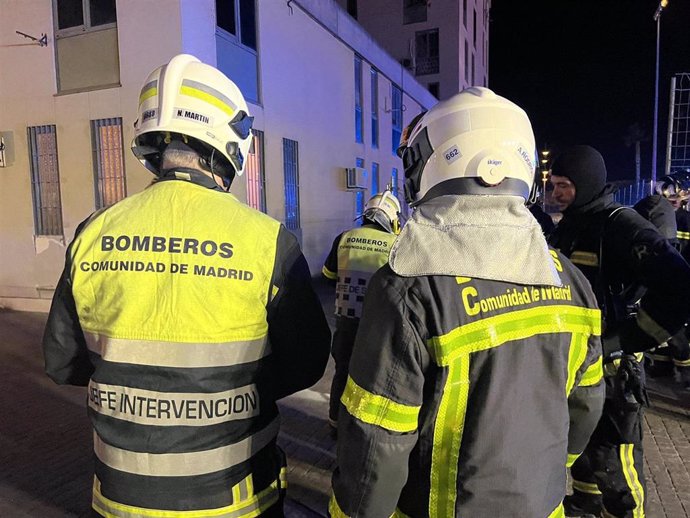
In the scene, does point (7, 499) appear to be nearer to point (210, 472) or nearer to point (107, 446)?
point (107, 446)

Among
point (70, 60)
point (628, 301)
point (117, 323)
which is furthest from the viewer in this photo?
point (70, 60)

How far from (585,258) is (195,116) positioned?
7.77 ft

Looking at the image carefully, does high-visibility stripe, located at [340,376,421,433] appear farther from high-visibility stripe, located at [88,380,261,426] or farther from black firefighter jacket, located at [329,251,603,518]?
high-visibility stripe, located at [88,380,261,426]

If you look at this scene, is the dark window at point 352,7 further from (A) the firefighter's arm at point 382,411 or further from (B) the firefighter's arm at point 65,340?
(A) the firefighter's arm at point 382,411

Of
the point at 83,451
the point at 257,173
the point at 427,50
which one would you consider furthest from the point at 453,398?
the point at 427,50

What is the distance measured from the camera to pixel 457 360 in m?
1.30

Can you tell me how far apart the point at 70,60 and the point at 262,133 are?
12.3ft

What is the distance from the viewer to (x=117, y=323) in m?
1.48

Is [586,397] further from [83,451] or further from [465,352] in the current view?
[83,451]

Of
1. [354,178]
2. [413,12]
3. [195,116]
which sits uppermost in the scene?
[413,12]

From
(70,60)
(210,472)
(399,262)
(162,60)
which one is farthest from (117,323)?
(70,60)

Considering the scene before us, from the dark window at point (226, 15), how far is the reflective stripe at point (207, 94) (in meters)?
8.45

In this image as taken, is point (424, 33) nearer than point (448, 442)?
No

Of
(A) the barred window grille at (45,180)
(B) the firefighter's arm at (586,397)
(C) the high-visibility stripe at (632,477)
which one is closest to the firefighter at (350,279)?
(C) the high-visibility stripe at (632,477)
